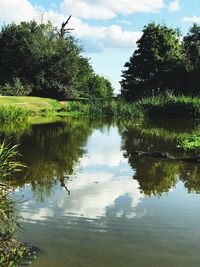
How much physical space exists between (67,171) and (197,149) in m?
6.57

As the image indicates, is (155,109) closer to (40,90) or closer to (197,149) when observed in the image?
(40,90)

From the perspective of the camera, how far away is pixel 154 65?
61.0 meters

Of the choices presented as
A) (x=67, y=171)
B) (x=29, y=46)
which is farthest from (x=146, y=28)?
(x=67, y=171)

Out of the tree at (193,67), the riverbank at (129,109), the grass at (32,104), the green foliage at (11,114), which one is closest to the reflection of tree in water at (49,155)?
the green foliage at (11,114)

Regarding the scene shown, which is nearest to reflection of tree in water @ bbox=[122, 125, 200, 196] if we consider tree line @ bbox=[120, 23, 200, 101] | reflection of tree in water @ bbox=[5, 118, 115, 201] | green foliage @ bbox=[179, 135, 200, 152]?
green foliage @ bbox=[179, 135, 200, 152]

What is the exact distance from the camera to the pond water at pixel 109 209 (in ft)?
24.4

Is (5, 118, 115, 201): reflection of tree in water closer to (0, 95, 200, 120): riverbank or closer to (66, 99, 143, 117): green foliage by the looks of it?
(66, 99, 143, 117): green foliage

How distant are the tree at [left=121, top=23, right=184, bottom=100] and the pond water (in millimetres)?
41263

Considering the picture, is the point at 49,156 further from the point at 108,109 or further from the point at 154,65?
the point at 154,65

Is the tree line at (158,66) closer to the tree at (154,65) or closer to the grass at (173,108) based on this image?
the tree at (154,65)

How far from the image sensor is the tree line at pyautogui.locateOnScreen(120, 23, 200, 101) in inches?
2305

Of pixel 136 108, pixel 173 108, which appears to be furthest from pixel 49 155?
pixel 173 108

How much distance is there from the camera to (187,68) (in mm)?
57656

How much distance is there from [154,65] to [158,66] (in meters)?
0.59
